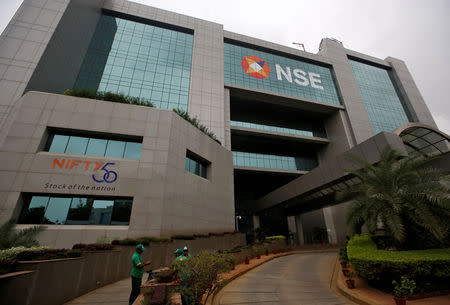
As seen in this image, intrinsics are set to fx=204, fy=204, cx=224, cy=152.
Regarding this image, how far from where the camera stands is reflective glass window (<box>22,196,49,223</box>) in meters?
12.9

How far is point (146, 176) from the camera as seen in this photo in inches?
607

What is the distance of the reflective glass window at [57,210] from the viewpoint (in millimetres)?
13148

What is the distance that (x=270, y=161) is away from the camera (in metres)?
37.6

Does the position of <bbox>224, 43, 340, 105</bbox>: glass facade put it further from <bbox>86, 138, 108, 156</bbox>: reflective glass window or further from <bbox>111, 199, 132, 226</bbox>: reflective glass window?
<bbox>111, 199, 132, 226</bbox>: reflective glass window

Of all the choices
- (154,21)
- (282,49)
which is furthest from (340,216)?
(154,21)

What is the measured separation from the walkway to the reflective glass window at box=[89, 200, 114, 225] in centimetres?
588

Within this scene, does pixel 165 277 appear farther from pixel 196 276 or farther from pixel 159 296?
pixel 159 296

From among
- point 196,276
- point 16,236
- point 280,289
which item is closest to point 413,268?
point 280,289

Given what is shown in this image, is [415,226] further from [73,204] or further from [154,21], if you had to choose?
[154,21]

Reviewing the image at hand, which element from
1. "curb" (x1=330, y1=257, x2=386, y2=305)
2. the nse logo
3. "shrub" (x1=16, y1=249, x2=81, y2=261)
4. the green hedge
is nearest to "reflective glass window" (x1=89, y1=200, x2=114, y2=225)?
"shrub" (x1=16, y1=249, x2=81, y2=261)

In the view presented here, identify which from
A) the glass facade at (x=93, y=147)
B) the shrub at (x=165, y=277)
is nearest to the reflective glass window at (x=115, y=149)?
the glass facade at (x=93, y=147)

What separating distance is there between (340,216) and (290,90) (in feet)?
80.8

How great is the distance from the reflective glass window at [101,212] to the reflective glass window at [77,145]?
403 centimetres

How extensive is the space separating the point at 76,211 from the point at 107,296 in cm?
853
